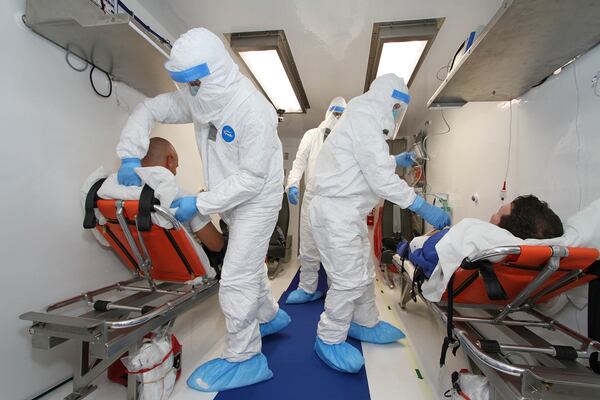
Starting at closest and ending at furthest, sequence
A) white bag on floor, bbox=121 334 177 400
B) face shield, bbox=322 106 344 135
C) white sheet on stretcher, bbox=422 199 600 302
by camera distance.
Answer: white sheet on stretcher, bbox=422 199 600 302 → white bag on floor, bbox=121 334 177 400 → face shield, bbox=322 106 344 135

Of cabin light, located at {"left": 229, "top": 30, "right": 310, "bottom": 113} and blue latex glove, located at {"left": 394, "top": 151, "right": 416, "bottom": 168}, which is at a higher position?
cabin light, located at {"left": 229, "top": 30, "right": 310, "bottom": 113}

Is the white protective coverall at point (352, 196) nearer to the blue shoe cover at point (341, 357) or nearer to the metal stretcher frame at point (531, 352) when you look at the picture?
the blue shoe cover at point (341, 357)

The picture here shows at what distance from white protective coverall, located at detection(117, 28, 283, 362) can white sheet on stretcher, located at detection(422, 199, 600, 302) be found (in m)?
0.95

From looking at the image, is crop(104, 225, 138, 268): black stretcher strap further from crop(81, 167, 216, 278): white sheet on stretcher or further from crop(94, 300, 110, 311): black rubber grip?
crop(94, 300, 110, 311): black rubber grip

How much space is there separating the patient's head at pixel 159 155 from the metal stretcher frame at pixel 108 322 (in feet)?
1.87

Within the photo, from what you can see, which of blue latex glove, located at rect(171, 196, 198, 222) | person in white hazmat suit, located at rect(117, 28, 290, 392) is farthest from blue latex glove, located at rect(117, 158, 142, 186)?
blue latex glove, located at rect(171, 196, 198, 222)

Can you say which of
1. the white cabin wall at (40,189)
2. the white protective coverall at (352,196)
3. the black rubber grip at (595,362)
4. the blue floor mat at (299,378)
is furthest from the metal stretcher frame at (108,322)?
the black rubber grip at (595,362)

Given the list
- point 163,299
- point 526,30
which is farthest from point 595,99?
point 163,299

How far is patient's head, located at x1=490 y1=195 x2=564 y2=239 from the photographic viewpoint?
51.4 inches

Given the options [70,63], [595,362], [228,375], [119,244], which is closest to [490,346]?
[595,362]

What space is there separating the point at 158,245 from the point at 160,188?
390 millimetres

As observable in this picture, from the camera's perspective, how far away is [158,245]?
1.60m

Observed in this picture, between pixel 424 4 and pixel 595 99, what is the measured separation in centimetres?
117

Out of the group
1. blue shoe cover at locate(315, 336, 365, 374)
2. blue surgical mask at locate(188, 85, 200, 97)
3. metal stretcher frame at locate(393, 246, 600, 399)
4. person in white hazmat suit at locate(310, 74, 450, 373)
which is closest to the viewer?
metal stretcher frame at locate(393, 246, 600, 399)
